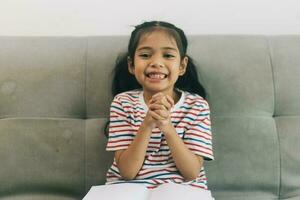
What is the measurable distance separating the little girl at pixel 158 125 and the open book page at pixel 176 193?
0.25 feet

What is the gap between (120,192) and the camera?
1006 mm

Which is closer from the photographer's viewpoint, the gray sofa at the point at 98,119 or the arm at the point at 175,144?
the arm at the point at 175,144

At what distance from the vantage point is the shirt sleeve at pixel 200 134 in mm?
1145

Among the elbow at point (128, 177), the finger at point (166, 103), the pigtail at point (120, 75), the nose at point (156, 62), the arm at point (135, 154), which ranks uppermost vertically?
the nose at point (156, 62)

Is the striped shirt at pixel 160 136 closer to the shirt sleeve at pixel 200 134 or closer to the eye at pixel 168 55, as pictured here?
the shirt sleeve at pixel 200 134

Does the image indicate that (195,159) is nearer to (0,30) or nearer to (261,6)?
(261,6)

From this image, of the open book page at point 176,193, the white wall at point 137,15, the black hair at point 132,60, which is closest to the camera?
the open book page at point 176,193

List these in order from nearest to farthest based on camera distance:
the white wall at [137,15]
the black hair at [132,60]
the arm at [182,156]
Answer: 1. the arm at [182,156]
2. the black hair at [132,60]
3. the white wall at [137,15]

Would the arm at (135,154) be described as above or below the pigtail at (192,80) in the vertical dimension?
below

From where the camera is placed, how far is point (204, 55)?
1291 millimetres

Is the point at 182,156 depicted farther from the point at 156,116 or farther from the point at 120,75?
the point at 120,75

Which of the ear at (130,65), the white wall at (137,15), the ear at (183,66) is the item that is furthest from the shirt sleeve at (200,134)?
the white wall at (137,15)

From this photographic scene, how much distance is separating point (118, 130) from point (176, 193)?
273mm

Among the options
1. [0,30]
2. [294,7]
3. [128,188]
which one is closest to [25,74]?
[0,30]
